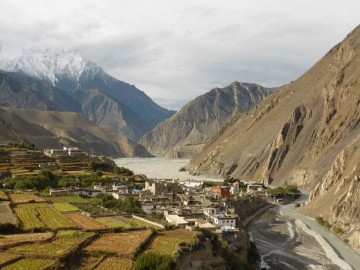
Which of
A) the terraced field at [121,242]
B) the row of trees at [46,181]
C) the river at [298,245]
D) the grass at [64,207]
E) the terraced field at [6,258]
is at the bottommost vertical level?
the river at [298,245]

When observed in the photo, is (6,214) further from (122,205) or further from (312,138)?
(312,138)

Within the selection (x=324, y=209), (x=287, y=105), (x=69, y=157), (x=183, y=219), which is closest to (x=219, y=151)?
(x=287, y=105)

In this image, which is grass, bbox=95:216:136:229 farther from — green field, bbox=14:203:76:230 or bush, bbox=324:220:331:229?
bush, bbox=324:220:331:229

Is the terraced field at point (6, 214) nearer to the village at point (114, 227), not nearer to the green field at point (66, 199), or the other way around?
the village at point (114, 227)

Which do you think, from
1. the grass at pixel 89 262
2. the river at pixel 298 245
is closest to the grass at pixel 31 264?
the grass at pixel 89 262

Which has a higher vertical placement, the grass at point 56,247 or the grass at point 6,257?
the grass at point 56,247

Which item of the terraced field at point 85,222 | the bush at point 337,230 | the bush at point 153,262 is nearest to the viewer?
the bush at point 153,262

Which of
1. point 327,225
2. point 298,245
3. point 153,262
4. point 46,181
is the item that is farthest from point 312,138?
point 153,262

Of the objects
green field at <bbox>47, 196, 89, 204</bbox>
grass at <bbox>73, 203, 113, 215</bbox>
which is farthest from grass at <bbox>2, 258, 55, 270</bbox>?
green field at <bbox>47, 196, 89, 204</bbox>
